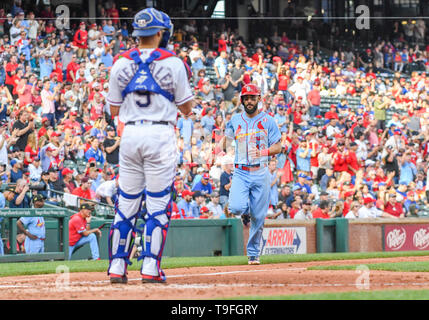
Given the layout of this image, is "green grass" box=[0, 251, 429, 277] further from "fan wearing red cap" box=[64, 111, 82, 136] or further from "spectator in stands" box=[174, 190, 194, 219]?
"fan wearing red cap" box=[64, 111, 82, 136]

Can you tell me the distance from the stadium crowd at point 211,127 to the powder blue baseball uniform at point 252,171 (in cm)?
255

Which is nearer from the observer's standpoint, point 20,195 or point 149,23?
point 149,23

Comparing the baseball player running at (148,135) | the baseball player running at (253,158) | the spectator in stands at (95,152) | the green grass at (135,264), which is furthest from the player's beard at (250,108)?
the spectator in stands at (95,152)

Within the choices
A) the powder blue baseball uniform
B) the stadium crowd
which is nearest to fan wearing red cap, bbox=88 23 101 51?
the stadium crowd

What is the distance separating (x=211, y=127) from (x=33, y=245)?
24.4 ft

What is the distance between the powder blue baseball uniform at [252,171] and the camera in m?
10.6

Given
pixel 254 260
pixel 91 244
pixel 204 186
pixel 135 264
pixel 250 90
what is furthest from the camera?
pixel 204 186

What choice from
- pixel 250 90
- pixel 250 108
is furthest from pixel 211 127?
pixel 250 90

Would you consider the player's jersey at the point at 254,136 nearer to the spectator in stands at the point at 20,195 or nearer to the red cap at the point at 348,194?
the spectator in stands at the point at 20,195

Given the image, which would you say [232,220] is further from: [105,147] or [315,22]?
[315,22]

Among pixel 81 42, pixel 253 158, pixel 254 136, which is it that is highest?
pixel 81 42

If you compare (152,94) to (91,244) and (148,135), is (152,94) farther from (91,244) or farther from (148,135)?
(91,244)

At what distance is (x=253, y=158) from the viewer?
10.6m

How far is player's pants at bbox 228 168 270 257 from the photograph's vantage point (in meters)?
10.6
